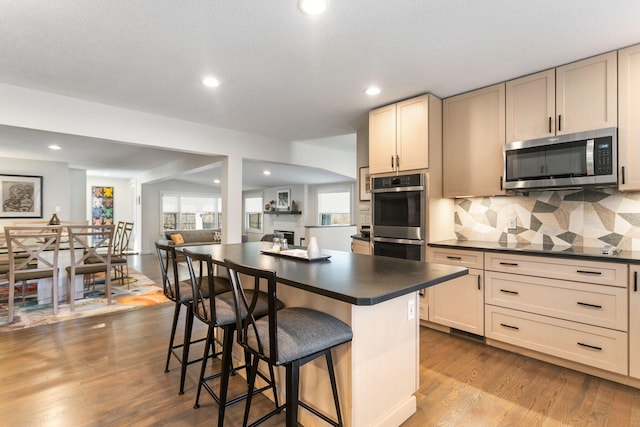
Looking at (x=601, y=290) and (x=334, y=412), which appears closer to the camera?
(x=334, y=412)

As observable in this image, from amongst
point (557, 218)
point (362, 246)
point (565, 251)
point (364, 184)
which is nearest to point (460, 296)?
point (565, 251)

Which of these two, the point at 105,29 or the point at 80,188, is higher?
the point at 105,29

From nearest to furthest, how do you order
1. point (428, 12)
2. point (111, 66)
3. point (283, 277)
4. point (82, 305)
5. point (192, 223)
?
1. point (283, 277)
2. point (428, 12)
3. point (111, 66)
4. point (82, 305)
5. point (192, 223)

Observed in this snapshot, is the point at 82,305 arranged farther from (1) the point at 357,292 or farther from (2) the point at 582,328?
(2) the point at 582,328

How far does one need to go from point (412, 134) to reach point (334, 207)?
581 centimetres

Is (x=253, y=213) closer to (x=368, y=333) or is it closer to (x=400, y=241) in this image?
(x=400, y=241)

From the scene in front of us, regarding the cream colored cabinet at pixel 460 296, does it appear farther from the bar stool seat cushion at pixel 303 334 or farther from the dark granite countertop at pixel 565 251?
the bar stool seat cushion at pixel 303 334

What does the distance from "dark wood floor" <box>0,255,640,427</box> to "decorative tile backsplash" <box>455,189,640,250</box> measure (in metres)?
1.09

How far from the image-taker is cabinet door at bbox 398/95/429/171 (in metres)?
3.05

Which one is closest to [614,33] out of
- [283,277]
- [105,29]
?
[283,277]

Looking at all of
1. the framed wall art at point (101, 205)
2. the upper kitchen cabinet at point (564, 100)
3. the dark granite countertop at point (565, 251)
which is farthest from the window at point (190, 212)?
the upper kitchen cabinet at point (564, 100)

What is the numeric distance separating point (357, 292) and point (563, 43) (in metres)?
2.41

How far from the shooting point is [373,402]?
1.56 m

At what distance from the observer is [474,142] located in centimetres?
304
